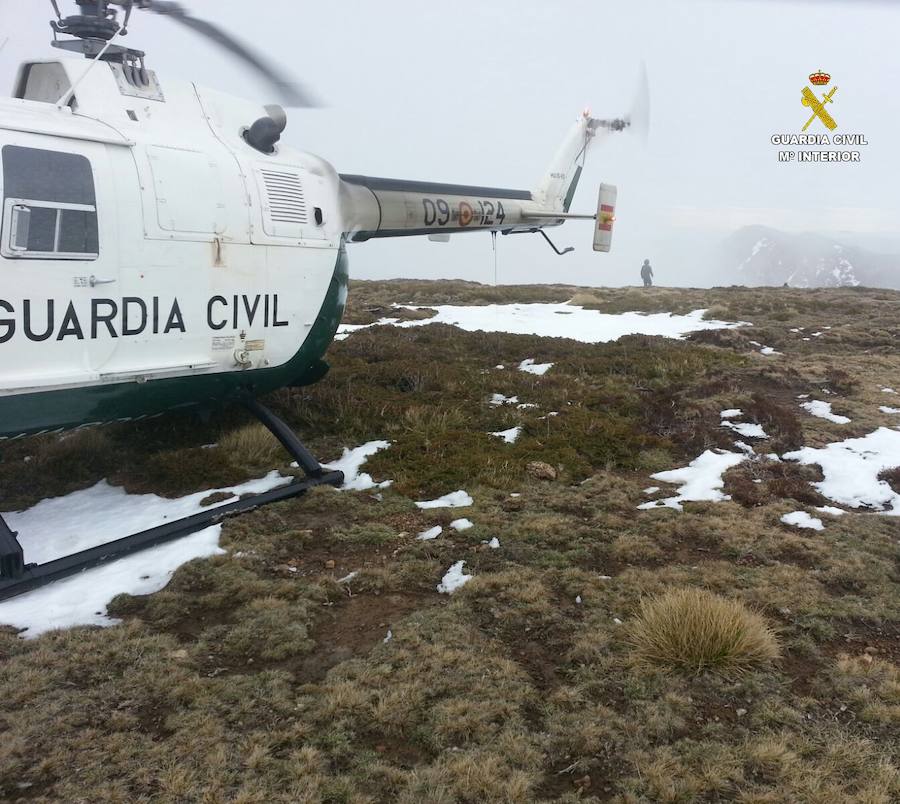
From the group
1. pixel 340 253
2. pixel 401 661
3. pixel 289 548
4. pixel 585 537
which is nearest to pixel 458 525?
pixel 585 537

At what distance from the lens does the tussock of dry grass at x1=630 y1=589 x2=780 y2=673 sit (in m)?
4.03

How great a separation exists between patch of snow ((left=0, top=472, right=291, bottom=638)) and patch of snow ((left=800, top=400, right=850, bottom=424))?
7.42 meters

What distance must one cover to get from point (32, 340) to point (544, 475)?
16.5 feet

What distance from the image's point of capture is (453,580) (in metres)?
5.21

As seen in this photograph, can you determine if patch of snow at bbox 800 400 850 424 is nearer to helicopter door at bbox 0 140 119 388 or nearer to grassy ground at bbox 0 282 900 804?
grassy ground at bbox 0 282 900 804

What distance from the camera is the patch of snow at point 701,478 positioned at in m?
6.70

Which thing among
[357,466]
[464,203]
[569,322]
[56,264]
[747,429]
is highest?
[464,203]

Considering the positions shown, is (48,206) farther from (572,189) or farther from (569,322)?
(569,322)

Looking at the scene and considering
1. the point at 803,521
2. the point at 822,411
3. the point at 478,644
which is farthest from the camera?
the point at 822,411

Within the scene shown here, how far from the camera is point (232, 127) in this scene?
22.8ft

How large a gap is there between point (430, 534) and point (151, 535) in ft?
7.96

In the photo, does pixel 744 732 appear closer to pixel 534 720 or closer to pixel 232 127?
pixel 534 720

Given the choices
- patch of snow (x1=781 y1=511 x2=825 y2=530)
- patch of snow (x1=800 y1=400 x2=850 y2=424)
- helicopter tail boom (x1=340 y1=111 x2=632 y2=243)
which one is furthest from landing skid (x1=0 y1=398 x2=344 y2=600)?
patch of snow (x1=800 y1=400 x2=850 y2=424)

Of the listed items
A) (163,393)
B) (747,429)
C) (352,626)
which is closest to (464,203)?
(747,429)
